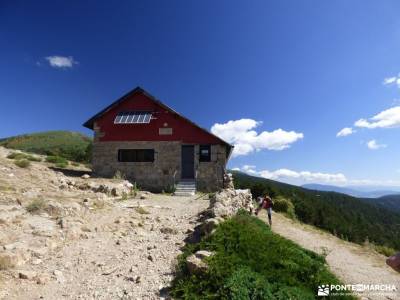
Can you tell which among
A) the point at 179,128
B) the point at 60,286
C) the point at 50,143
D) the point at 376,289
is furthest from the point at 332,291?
the point at 50,143

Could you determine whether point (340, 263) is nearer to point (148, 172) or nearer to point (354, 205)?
point (148, 172)

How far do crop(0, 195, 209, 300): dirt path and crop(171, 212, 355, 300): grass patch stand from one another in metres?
0.72

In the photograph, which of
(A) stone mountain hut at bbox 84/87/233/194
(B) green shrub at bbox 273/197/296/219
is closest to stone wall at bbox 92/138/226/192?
(A) stone mountain hut at bbox 84/87/233/194

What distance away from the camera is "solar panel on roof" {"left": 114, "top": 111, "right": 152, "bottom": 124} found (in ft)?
72.3

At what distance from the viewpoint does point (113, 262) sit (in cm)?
732

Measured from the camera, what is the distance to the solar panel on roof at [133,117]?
22036 mm

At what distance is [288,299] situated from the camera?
17.7ft

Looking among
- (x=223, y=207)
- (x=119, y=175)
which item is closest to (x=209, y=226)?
(x=223, y=207)

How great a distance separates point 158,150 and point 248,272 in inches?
652

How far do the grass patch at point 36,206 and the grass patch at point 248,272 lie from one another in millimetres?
5681

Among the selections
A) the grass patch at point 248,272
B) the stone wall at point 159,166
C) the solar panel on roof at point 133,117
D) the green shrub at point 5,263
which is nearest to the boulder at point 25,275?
the green shrub at point 5,263

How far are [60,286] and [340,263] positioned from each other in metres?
8.32

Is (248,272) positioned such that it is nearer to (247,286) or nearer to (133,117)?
(247,286)

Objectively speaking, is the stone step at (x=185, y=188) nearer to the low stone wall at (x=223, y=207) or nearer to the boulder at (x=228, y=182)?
the boulder at (x=228, y=182)
